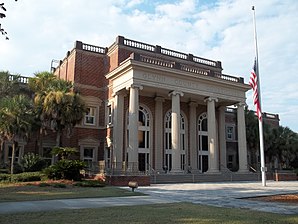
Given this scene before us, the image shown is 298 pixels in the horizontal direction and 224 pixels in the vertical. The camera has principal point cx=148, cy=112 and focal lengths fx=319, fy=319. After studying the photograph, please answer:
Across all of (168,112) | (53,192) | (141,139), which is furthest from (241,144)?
(53,192)

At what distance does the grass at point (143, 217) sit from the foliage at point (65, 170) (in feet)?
40.5

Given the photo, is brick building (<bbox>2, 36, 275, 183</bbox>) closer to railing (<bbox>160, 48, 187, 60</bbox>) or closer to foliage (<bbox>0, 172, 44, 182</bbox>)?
railing (<bbox>160, 48, 187, 60</bbox>)

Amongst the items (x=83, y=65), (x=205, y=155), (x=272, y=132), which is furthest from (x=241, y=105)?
(x=83, y=65)

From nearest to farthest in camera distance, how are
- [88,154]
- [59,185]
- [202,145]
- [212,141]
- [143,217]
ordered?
1. [143,217]
2. [59,185]
3. [212,141]
4. [88,154]
5. [202,145]

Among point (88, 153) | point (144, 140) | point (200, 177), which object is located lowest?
point (200, 177)

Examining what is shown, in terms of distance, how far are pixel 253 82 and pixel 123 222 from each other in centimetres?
1968

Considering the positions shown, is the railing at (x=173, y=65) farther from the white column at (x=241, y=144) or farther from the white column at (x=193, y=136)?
the white column at (x=193, y=136)

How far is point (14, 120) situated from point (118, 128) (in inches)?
387

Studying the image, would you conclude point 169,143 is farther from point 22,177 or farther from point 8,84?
point 8,84

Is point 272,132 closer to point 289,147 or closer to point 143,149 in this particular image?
point 289,147

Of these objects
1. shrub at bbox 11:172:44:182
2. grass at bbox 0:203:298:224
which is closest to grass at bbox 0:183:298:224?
grass at bbox 0:203:298:224

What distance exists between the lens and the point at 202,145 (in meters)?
37.7

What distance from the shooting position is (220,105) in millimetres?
38469

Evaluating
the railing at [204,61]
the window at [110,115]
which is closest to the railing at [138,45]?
the railing at [204,61]
